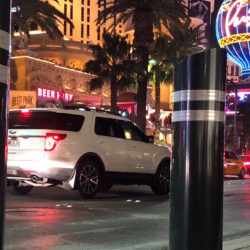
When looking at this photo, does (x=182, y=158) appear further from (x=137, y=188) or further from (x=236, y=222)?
(x=137, y=188)

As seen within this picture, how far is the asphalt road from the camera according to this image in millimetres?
6605

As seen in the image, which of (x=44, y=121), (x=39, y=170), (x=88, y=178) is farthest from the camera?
(x=88, y=178)

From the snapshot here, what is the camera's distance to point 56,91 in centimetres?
4544

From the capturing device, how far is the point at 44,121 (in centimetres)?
1107

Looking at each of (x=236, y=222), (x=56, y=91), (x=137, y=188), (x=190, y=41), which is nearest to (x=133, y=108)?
(x=190, y=41)

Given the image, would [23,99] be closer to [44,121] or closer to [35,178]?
[44,121]

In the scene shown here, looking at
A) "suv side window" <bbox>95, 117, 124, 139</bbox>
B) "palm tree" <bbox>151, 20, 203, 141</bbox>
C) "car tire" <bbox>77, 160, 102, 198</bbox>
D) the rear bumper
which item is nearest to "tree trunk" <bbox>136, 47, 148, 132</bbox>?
"palm tree" <bbox>151, 20, 203, 141</bbox>

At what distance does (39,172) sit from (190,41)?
101ft

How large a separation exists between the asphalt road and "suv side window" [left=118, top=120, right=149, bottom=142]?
1.40 meters

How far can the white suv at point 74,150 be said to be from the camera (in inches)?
A: 423

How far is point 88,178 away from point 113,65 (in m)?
21.7

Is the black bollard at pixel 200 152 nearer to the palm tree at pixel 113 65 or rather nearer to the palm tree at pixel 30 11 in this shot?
the palm tree at pixel 30 11

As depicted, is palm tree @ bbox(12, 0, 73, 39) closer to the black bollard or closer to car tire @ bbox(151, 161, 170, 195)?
car tire @ bbox(151, 161, 170, 195)

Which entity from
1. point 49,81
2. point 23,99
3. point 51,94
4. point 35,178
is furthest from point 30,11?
point 49,81
